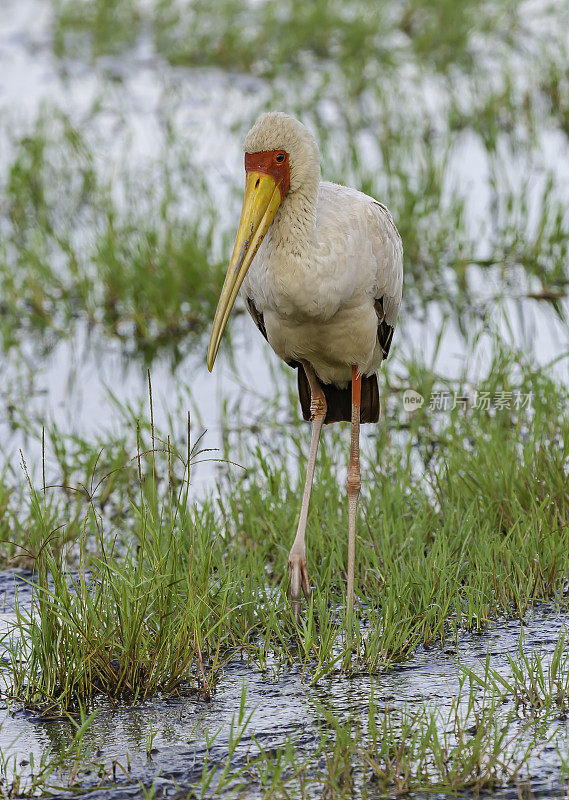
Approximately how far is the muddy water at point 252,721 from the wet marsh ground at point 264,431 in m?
0.01

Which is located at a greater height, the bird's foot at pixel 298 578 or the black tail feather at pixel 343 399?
the black tail feather at pixel 343 399

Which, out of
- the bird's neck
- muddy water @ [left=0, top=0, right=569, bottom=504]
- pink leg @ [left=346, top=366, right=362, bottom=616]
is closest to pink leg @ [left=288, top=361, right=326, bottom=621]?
pink leg @ [left=346, top=366, right=362, bottom=616]

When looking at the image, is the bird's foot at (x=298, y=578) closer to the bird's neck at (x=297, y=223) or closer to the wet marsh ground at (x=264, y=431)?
the wet marsh ground at (x=264, y=431)

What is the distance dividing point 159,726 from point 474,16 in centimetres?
966

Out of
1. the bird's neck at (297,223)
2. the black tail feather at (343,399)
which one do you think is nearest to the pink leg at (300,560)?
the black tail feather at (343,399)

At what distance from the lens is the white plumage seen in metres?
3.93

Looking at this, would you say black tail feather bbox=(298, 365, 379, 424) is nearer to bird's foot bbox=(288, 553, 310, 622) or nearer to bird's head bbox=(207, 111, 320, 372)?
bird's foot bbox=(288, 553, 310, 622)

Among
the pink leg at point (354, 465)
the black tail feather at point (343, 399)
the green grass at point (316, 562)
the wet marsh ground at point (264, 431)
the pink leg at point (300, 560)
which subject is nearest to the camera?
the wet marsh ground at point (264, 431)

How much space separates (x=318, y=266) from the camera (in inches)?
154

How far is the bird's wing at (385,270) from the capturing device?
4.31 m

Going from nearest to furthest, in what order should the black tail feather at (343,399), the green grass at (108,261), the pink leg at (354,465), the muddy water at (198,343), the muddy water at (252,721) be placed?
the muddy water at (252,721) < the pink leg at (354,465) < the black tail feather at (343,399) < the muddy water at (198,343) < the green grass at (108,261)

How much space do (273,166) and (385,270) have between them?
628 mm

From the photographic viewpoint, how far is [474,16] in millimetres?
11641

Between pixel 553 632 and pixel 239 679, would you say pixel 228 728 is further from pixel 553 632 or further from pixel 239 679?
pixel 553 632
